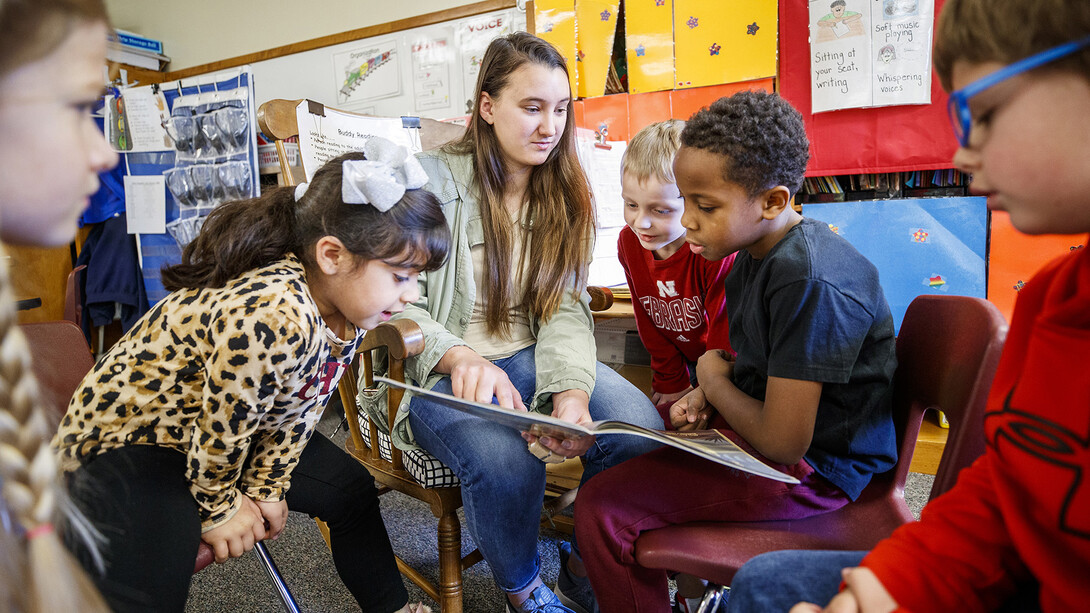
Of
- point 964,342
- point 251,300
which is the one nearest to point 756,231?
point 964,342

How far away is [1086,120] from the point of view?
403mm

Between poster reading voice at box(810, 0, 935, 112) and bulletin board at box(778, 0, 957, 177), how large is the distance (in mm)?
28

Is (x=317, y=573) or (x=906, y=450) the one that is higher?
(x=906, y=450)

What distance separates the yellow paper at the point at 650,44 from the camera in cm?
226

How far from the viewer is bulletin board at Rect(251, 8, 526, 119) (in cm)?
296

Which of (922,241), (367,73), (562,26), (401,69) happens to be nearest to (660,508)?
(922,241)

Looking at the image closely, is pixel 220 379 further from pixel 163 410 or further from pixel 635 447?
pixel 635 447

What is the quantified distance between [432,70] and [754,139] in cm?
253

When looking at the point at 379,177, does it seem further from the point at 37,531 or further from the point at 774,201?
the point at 37,531

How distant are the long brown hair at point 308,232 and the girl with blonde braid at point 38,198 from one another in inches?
21.4

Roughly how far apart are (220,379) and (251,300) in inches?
4.3

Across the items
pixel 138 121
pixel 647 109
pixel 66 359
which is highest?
pixel 138 121

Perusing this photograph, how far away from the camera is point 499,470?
998 millimetres

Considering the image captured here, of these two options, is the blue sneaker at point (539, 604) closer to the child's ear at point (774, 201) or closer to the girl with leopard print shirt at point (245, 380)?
the girl with leopard print shirt at point (245, 380)
